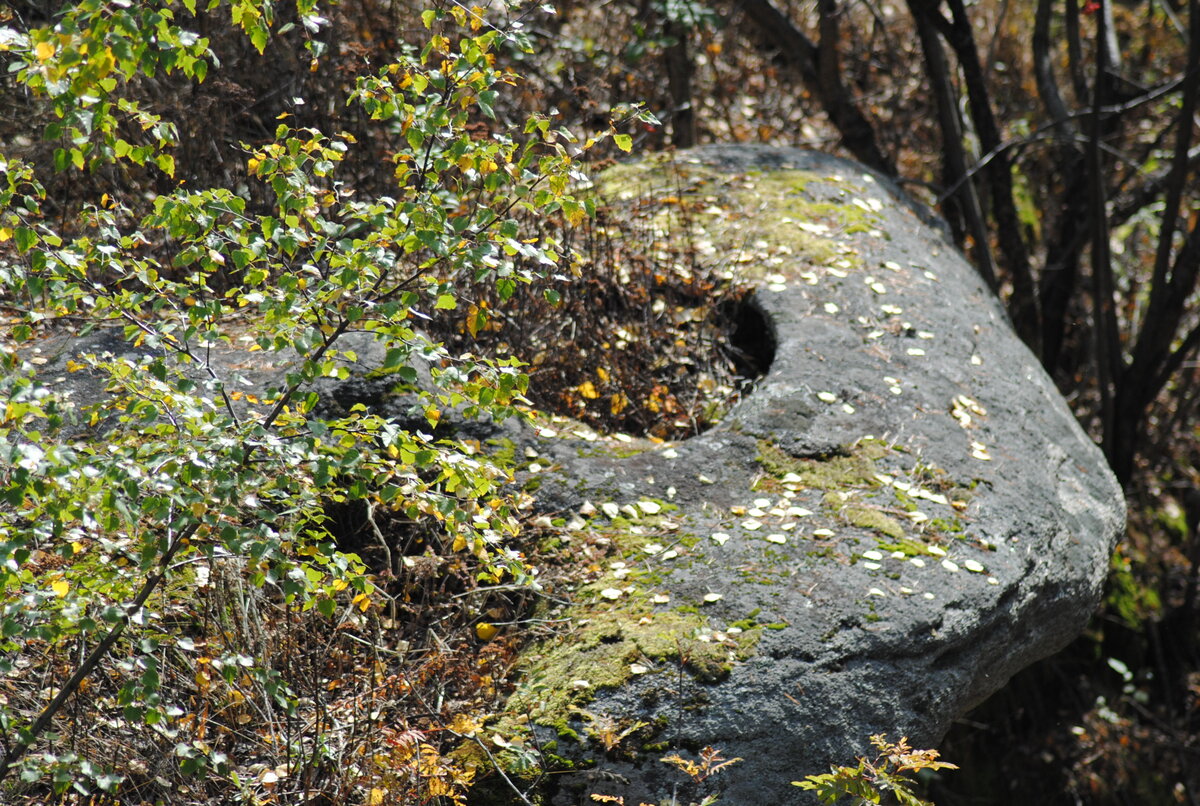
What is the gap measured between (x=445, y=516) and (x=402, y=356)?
1.34ft

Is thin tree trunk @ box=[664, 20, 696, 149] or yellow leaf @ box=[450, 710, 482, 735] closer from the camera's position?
yellow leaf @ box=[450, 710, 482, 735]

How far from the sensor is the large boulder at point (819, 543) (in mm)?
2707

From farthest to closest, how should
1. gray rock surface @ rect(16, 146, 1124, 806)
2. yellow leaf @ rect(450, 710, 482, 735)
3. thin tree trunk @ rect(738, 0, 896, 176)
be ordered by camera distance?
thin tree trunk @ rect(738, 0, 896, 176) < gray rock surface @ rect(16, 146, 1124, 806) < yellow leaf @ rect(450, 710, 482, 735)

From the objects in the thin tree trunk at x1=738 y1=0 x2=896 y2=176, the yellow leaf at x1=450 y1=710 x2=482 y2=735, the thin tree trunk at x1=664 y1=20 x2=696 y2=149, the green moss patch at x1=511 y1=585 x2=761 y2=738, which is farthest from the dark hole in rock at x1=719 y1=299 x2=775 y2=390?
the thin tree trunk at x1=664 y1=20 x2=696 y2=149

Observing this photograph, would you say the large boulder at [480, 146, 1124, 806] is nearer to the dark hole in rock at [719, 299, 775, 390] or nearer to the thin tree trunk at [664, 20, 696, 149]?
the dark hole in rock at [719, 299, 775, 390]

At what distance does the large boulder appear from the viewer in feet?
8.88

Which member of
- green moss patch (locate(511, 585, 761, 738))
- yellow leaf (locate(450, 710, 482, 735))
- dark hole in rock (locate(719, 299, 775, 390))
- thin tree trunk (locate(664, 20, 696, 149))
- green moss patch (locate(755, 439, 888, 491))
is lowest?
yellow leaf (locate(450, 710, 482, 735))

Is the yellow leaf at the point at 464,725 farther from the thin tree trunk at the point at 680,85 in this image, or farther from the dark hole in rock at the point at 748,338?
the thin tree trunk at the point at 680,85

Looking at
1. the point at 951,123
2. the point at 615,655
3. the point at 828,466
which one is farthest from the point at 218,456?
the point at 951,123

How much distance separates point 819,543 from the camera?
321 centimetres

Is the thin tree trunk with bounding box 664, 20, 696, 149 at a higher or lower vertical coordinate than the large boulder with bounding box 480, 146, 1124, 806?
higher

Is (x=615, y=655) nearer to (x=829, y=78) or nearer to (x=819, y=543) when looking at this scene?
(x=819, y=543)

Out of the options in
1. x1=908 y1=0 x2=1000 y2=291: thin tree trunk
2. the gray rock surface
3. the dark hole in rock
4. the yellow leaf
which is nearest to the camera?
the yellow leaf

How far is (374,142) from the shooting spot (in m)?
4.83
